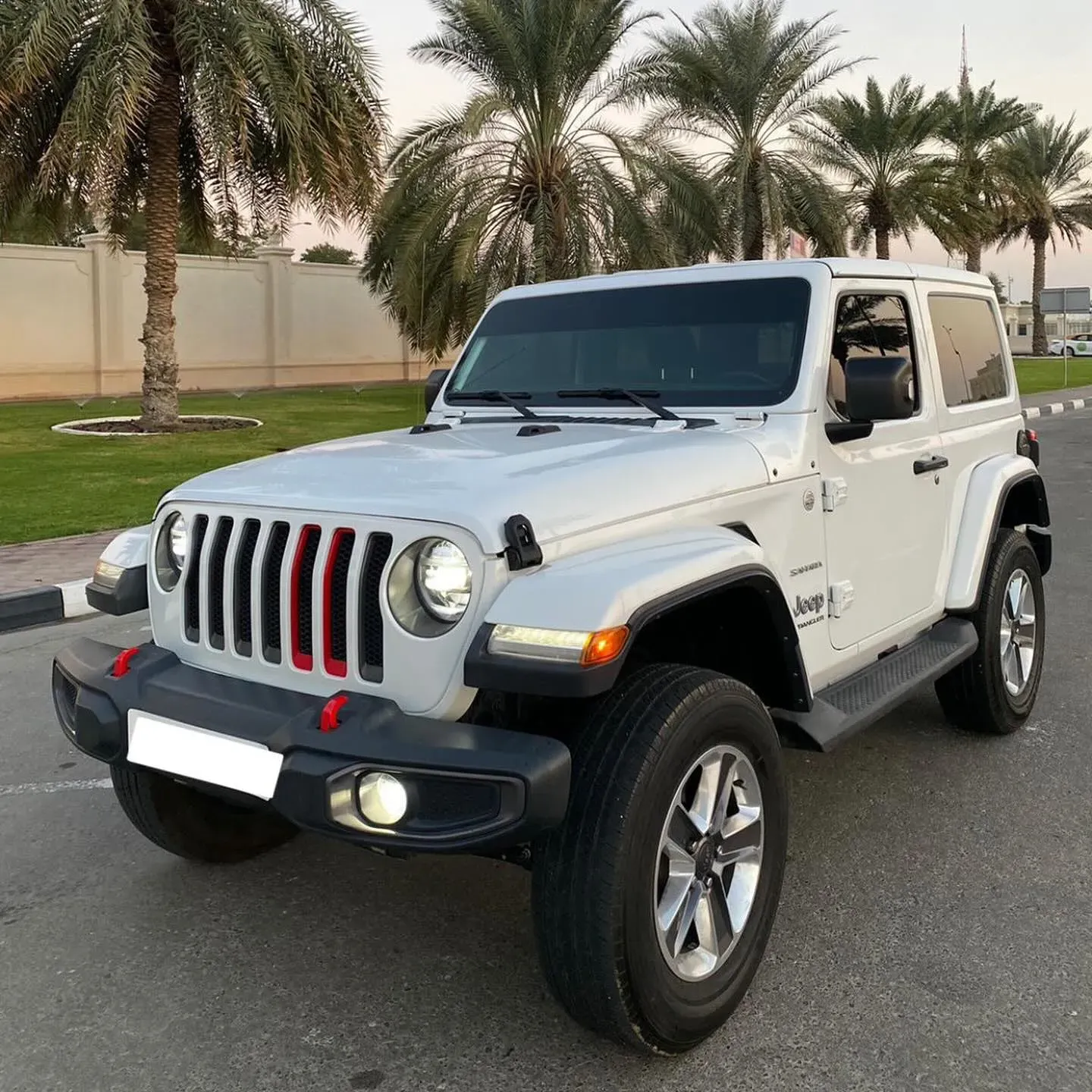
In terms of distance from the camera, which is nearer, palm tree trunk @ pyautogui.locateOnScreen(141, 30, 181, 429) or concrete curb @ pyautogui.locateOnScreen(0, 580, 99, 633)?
concrete curb @ pyautogui.locateOnScreen(0, 580, 99, 633)

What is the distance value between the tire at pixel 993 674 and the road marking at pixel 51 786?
129 inches

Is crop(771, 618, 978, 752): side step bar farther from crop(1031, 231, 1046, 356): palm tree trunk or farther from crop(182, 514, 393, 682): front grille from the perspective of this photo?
crop(1031, 231, 1046, 356): palm tree trunk

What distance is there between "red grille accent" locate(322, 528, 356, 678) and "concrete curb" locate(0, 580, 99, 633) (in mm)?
4910

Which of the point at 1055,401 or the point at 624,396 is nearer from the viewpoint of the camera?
the point at 624,396

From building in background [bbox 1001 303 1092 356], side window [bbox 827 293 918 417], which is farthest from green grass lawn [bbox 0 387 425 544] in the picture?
building in background [bbox 1001 303 1092 356]

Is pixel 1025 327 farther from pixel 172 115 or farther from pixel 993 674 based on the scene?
pixel 993 674

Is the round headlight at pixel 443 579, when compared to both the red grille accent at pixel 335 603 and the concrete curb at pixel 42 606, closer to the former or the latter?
the red grille accent at pixel 335 603

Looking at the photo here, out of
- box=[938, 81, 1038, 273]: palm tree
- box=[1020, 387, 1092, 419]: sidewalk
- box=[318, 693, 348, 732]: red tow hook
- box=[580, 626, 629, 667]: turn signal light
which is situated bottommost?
box=[318, 693, 348, 732]: red tow hook

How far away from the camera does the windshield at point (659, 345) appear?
11.9 ft

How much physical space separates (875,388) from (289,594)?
5.89 feet

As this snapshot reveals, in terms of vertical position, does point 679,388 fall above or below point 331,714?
above

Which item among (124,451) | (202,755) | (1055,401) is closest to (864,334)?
(202,755)

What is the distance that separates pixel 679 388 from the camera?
12.3 feet

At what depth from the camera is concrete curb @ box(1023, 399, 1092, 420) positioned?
22.0m
